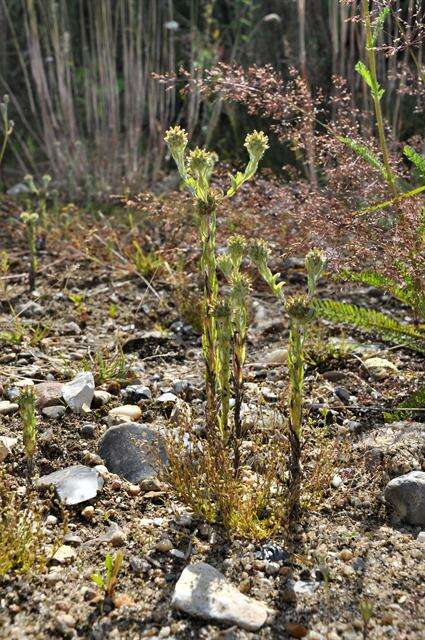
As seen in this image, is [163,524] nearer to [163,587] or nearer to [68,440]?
[163,587]

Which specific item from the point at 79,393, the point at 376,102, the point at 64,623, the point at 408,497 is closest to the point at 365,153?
the point at 376,102

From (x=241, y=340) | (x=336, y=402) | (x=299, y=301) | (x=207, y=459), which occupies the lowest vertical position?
(x=336, y=402)

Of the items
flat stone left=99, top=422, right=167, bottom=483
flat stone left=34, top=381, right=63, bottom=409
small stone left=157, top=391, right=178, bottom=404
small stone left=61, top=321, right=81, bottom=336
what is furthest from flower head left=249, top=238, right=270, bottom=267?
small stone left=61, top=321, right=81, bottom=336

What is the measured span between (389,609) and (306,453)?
605 mm

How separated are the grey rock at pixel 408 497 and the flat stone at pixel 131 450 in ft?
2.07

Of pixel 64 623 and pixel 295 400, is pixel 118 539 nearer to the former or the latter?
pixel 64 623

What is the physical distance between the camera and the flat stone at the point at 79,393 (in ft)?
8.00

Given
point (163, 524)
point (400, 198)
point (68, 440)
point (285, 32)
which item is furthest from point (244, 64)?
point (163, 524)

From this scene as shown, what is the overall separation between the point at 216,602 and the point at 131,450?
655 mm

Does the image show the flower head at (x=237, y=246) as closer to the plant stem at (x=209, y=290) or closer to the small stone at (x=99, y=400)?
the plant stem at (x=209, y=290)

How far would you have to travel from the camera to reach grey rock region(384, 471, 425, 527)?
6.40ft

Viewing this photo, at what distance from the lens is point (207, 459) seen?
1.92 m

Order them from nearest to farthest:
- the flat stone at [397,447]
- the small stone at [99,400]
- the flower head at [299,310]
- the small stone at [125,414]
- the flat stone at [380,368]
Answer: the flower head at [299,310] < the flat stone at [397,447] < the small stone at [125,414] < the small stone at [99,400] < the flat stone at [380,368]

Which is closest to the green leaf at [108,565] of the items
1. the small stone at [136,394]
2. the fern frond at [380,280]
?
the small stone at [136,394]
